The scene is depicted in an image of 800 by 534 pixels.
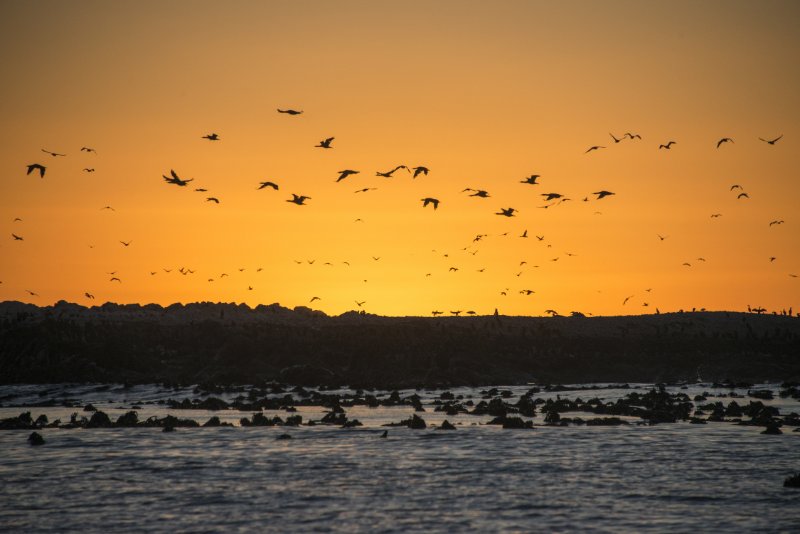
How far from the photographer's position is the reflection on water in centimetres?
3106

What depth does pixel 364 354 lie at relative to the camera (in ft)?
391

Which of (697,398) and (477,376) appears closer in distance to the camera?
(697,398)

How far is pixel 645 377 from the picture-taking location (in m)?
119

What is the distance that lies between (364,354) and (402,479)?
80016 millimetres

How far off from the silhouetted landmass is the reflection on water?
5267cm

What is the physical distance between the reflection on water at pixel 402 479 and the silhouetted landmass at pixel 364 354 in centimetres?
5267

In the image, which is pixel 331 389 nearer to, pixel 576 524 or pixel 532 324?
pixel 532 324

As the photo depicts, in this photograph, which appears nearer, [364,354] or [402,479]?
[402,479]

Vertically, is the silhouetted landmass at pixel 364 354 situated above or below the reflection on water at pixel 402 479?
above

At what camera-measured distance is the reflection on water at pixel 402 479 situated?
31062 millimetres

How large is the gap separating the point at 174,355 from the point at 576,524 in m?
95.9

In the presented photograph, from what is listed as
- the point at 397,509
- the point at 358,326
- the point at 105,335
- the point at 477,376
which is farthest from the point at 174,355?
the point at 397,509

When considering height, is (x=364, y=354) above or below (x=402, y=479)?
above

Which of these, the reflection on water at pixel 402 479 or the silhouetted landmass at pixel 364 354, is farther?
the silhouetted landmass at pixel 364 354
